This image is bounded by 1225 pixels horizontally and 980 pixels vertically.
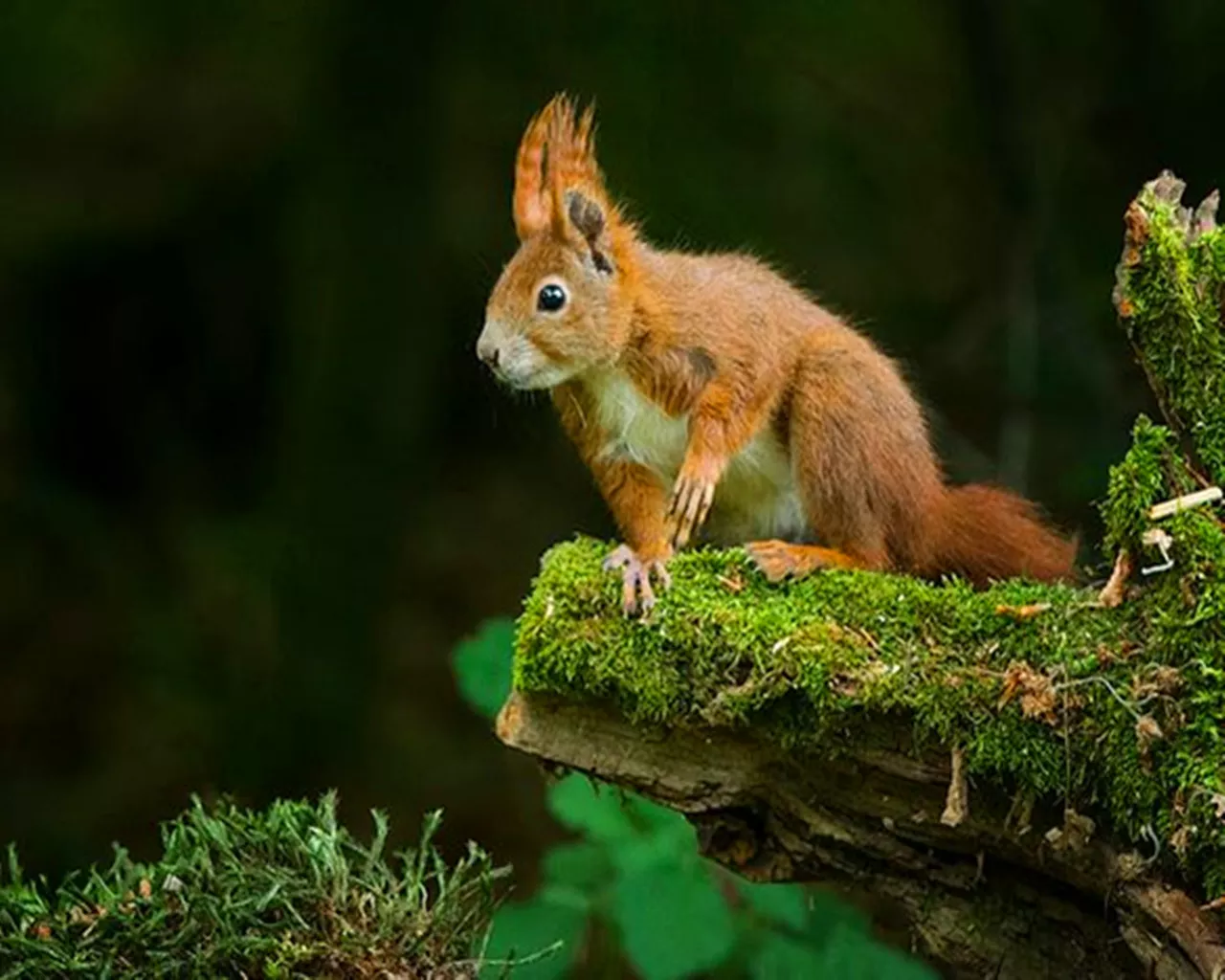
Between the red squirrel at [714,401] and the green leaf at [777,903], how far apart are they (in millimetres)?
521

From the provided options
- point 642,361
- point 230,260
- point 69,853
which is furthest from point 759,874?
point 230,260

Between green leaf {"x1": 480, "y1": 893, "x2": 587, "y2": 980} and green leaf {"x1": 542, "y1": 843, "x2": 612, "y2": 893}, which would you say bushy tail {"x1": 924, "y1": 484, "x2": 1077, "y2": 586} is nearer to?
green leaf {"x1": 542, "y1": 843, "x2": 612, "y2": 893}

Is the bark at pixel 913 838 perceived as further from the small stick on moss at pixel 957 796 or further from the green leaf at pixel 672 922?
the green leaf at pixel 672 922

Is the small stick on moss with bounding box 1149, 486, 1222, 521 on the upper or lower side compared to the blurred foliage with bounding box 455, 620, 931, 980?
upper

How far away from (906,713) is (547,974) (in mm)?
624

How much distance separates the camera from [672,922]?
303 cm

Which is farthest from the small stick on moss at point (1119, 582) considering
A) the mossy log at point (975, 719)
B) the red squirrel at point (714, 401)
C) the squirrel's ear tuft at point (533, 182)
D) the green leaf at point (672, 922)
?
the squirrel's ear tuft at point (533, 182)

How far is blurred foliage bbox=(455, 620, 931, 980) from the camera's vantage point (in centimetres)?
297

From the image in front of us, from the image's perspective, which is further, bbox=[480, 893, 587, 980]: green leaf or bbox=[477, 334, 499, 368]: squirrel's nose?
bbox=[477, 334, 499, 368]: squirrel's nose

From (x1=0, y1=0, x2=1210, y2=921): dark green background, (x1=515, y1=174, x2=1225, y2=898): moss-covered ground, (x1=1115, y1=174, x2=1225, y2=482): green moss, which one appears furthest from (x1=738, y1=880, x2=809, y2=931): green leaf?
(x1=0, y1=0, x2=1210, y2=921): dark green background

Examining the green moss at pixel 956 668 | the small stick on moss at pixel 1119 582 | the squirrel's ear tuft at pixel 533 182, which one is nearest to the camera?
the green moss at pixel 956 668

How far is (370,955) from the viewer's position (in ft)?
8.03

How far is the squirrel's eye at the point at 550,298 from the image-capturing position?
11.1 feet

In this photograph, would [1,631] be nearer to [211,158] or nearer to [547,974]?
[211,158]
